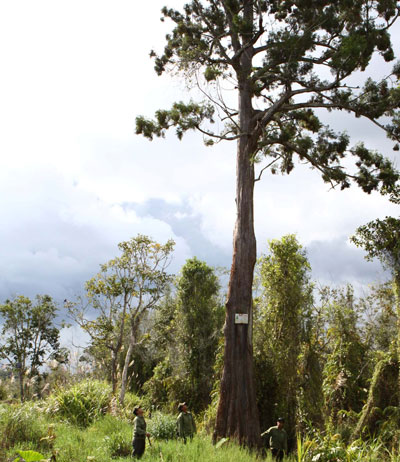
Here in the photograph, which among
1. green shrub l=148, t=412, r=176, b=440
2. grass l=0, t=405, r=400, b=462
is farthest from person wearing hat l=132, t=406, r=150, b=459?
green shrub l=148, t=412, r=176, b=440

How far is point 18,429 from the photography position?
9633 millimetres

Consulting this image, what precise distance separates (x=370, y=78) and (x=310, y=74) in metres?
1.52

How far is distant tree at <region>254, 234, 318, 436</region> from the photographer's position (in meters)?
11.0

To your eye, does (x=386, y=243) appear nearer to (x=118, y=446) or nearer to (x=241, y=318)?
(x=241, y=318)

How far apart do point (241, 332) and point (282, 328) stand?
1420 millimetres

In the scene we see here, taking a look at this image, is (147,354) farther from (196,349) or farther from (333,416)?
(333,416)

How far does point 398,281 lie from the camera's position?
32.7 feet

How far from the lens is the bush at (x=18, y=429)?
930 cm

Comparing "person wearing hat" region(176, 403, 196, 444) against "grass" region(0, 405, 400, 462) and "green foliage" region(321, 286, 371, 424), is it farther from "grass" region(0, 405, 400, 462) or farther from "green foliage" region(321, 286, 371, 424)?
"green foliage" region(321, 286, 371, 424)

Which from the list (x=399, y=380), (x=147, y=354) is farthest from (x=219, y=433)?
(x=147, y=354)

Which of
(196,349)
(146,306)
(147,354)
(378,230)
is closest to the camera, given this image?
(378,230)

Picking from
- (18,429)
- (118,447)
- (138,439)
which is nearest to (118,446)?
(118,447)

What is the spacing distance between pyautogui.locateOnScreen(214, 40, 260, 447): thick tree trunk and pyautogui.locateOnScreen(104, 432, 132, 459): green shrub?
6.40ft

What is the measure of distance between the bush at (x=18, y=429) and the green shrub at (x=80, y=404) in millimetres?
2265
